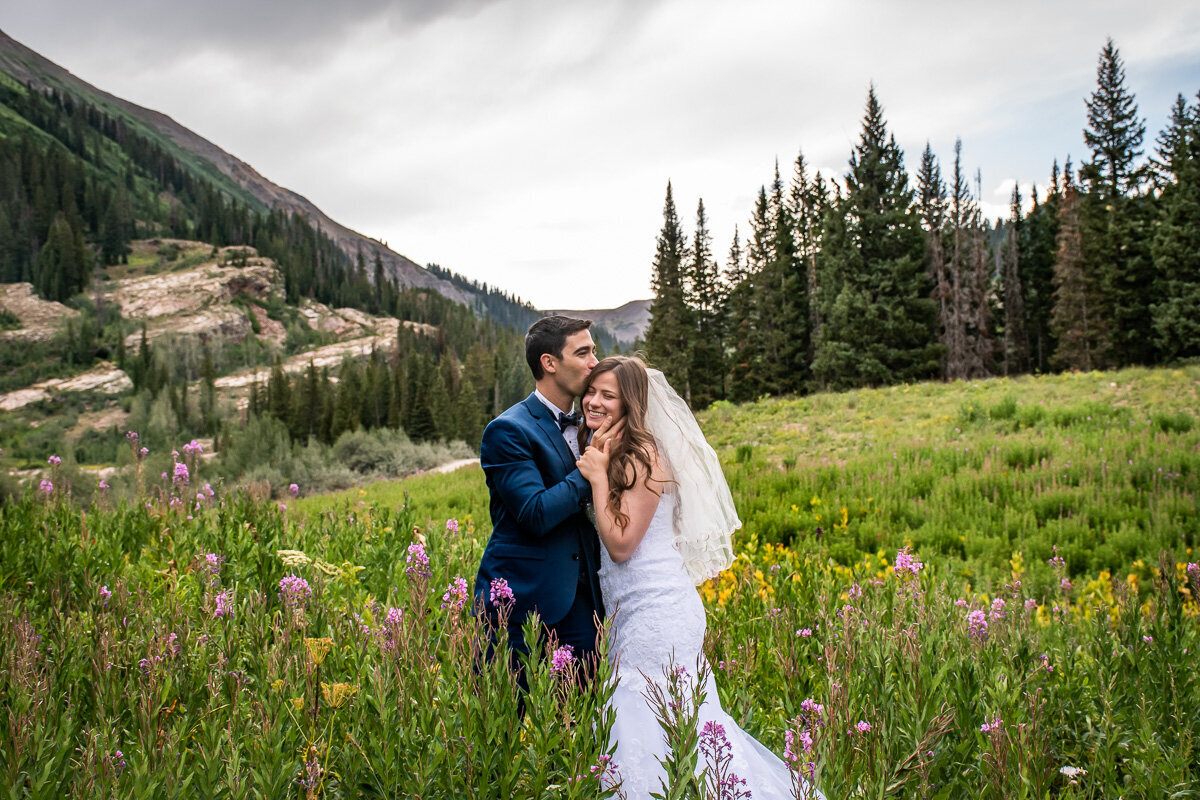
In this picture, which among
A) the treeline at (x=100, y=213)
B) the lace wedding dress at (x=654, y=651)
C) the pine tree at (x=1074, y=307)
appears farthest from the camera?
the treeline at (x=100, y=213)

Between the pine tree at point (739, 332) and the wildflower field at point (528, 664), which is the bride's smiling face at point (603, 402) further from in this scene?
the pine tree at point (739, 332)

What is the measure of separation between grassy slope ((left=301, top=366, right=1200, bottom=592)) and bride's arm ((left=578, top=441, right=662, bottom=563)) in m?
3.27

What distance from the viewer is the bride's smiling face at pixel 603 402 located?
9.82ft

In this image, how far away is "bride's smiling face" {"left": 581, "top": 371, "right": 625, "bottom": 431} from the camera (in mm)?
2994

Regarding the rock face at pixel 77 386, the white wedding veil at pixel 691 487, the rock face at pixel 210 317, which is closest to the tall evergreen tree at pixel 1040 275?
the white wedding veil at pixel 691 487

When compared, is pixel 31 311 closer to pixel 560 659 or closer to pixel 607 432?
pixel 607 432

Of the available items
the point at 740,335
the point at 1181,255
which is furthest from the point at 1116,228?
the point at 740,335

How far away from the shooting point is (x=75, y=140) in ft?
504

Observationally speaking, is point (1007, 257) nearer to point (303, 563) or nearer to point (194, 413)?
point (303, 563)

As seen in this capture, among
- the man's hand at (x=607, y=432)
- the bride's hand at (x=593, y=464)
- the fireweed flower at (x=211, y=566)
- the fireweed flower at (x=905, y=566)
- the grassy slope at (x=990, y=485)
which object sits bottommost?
the grassy slope at (x=990, y=485)

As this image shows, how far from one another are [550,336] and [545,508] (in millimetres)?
945

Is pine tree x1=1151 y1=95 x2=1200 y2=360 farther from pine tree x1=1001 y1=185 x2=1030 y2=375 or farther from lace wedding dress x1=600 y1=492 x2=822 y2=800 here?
lace wedding dress x1=600 y1=492 x2=822 y2=800

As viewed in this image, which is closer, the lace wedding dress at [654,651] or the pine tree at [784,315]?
the lace wedding dress at [654,651]

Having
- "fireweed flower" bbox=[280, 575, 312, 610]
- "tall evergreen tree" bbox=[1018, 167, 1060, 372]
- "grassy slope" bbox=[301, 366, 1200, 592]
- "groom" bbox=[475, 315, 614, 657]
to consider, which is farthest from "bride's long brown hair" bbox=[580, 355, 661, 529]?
"tall evergreen tree" bbox=[1018, 167, 1060, 372]
